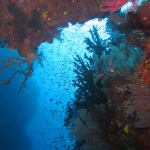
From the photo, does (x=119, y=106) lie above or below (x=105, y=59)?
below

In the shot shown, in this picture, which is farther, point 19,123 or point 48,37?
point 19,123

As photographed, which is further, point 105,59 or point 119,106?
point 105,59

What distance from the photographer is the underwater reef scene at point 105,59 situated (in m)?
4.52

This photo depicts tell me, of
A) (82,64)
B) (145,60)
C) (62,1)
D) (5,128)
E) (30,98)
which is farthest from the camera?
(30,98)

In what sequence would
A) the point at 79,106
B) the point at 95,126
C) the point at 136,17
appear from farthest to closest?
the point at 79,106
the point at 95,126
the point at 136,17

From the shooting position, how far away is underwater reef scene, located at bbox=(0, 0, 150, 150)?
4.52 metres

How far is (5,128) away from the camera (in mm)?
35344

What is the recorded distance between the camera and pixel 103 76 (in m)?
6.71

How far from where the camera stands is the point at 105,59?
6895 mm

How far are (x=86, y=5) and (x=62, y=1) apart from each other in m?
0.82

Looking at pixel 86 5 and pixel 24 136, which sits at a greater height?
pixel 24 136

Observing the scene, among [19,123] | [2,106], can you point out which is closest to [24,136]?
[19,123]

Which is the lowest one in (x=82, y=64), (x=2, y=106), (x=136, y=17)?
(x=136, y=17)

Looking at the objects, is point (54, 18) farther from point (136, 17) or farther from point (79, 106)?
point (136, 17)
